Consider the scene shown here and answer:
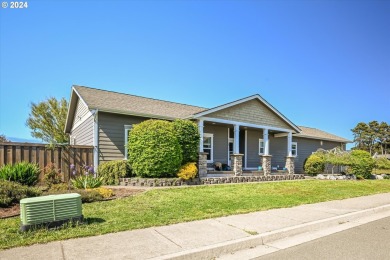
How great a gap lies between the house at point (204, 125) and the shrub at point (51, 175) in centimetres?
209

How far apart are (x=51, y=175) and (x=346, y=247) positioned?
11.2 meters

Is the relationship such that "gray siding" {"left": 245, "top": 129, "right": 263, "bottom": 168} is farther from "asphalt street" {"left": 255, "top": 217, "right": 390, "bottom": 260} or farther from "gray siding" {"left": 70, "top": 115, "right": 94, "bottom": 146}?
"asphalt street" {"left": 255, "top": 217, "right": 390, "bottom": 260}

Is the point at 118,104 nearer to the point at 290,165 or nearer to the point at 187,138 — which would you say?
the point at 187,138

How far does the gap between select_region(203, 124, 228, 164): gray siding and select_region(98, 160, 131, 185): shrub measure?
7287 millimetres

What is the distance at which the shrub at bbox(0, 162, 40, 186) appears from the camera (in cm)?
916

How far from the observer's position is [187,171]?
42.9 ft

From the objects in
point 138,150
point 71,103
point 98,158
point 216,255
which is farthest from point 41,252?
point 71,103

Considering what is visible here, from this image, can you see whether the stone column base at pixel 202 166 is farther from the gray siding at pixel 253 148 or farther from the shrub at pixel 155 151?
the gray siding at pixel 253 148

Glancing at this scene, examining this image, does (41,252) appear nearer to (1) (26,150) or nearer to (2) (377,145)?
(1) (26,150)

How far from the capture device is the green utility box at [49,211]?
4938 millimetres

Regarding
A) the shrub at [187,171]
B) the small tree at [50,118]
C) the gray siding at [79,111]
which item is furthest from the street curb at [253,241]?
the small tree at [50,118]

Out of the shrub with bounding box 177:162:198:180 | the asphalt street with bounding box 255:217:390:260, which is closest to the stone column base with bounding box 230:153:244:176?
the shrub with bounding box 177:162:198:180

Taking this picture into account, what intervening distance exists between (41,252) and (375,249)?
5628mm

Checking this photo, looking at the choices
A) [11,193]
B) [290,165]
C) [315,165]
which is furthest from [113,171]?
[315,165]
